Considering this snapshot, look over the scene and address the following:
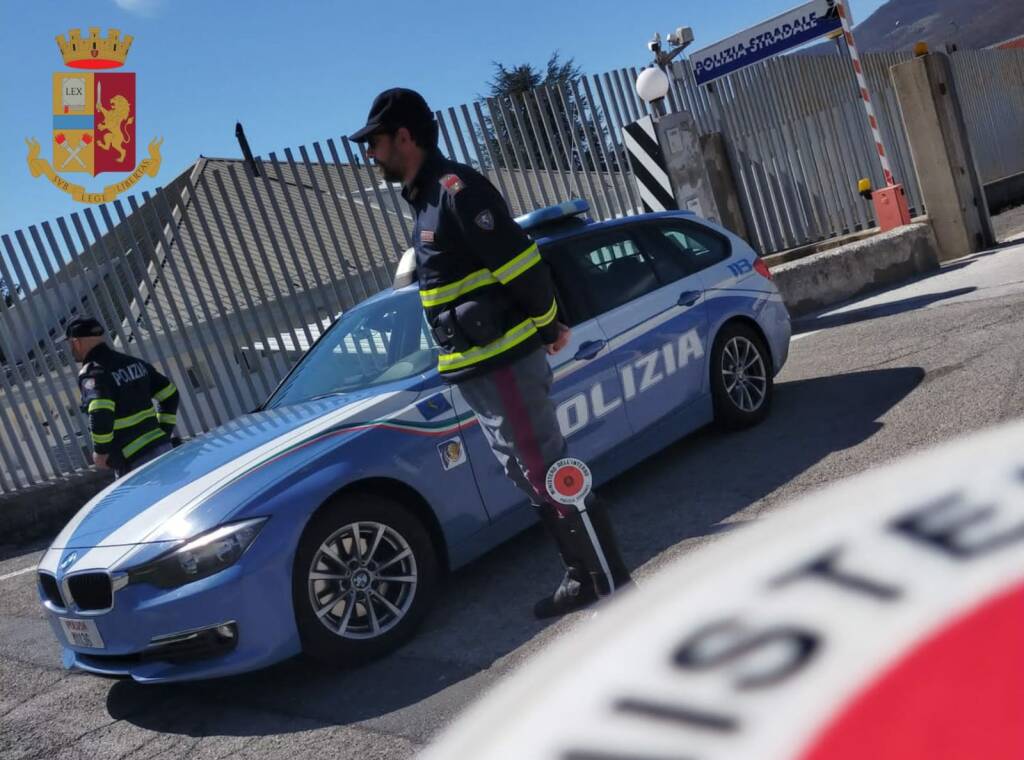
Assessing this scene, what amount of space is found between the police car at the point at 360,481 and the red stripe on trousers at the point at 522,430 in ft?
2.53

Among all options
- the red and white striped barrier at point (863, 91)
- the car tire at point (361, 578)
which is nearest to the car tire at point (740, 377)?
the car tire at point (361, 578)

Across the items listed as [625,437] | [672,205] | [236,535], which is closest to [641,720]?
[236,535]

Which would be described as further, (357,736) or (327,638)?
(327,638)

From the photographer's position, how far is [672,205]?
37.6 feet

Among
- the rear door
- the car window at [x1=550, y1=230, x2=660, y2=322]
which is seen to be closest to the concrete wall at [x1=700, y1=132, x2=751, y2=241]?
the rear door

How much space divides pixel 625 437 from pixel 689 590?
4697 millimetres

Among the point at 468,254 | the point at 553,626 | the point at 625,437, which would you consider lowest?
the point at 553,626

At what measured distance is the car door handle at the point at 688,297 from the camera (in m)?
5.94

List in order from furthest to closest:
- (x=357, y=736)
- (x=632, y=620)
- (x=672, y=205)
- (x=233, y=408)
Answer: (x=672, y=205) < (x=233, y=408) < (x=357, y=736) < (x=632, y=620)

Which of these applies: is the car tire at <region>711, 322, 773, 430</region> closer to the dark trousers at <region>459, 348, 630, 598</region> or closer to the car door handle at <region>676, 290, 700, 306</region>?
the car door handle at <region>676, 290, 700, 306</region>

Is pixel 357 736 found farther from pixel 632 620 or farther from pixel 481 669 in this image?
pixel 632 620

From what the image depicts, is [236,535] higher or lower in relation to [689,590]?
lower

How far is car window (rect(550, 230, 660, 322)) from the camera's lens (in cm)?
553

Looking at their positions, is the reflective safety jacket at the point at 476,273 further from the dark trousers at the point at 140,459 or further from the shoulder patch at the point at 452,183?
the dark trousers at the point at 140,459
